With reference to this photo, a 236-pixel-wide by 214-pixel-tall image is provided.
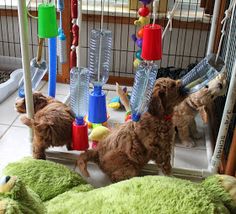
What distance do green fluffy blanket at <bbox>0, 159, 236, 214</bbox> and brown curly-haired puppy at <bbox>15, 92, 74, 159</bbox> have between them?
22cm

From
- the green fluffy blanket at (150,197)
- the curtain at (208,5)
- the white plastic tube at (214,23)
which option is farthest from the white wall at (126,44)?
the green fluffy blanket at (150,197)

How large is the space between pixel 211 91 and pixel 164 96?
1.27 feet

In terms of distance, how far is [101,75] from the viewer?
1.48 meters

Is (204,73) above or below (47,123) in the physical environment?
above

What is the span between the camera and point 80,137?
140cm

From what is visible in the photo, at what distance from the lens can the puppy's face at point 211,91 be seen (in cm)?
150

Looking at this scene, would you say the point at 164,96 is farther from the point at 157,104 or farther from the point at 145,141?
the point at 145,141

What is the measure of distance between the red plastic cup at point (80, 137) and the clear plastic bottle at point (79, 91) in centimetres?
2

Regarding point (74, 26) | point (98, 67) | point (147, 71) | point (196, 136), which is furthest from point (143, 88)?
point (196, 136)

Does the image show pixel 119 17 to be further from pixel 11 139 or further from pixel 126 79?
pixel 11 139

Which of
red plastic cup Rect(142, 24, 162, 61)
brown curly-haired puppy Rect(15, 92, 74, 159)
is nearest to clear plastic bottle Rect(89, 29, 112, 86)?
brown curly-haired puppy Rect(15, 92, 74, 159)

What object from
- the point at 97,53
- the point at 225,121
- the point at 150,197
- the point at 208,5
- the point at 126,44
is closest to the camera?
the point at 150,197

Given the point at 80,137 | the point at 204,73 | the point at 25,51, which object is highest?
the point at 25,51

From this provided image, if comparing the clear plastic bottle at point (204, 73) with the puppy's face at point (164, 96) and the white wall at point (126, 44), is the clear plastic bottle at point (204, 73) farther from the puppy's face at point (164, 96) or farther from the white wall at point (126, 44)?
the white wall at point (126, 44)
